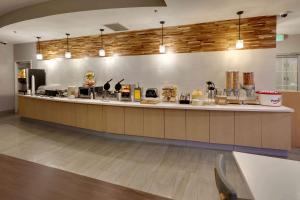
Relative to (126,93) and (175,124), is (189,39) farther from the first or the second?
(175,124)

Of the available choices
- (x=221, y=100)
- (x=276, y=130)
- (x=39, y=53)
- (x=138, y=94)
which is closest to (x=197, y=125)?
(x=221, y=100)

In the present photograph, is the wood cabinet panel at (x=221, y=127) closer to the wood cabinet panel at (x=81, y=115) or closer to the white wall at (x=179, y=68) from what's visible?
the white wall at (x=179, y=68)

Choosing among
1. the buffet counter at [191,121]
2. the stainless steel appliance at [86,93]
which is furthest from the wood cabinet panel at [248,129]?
the stainless steel appliance at [86,93]

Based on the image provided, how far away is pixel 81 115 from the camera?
4.89 meters

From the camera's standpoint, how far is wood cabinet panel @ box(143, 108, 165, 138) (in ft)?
13.4

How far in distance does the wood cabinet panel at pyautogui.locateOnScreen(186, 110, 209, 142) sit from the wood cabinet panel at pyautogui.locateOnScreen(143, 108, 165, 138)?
1.74 ft

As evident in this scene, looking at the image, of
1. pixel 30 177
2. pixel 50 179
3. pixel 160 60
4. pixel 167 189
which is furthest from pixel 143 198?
pixel 160 60

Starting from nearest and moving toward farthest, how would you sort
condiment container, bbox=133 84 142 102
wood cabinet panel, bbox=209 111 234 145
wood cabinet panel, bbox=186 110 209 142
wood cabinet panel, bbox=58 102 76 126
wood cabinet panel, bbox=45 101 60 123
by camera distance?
wood cabinet panel, bbox=209 111 234 145 < wood cabinet panel, bbox=186 110 209 142 < condiment container, bbox=133 84 142 102 < wood cabinet panel, bbox=58 102 76 126 < wood cabinet panel, bbox=45 101 60 123

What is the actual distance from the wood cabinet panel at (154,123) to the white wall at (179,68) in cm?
126

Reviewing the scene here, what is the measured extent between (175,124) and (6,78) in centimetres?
749

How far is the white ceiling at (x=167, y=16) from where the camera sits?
355cm

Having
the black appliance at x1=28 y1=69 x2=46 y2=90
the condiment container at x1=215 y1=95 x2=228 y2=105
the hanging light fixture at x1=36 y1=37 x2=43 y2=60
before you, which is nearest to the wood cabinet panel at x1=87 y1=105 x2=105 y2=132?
the condiment container at x1=215 y1=95 x2=228 y2=105

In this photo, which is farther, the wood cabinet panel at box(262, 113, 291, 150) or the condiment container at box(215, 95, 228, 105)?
the condiment container at box(215, 95, 228, 105)

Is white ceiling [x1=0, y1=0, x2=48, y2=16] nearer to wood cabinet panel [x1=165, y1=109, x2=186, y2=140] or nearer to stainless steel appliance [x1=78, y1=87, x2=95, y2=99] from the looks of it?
stainless steel appliance [x1=78, y1=87, x2=95, y2=99]
